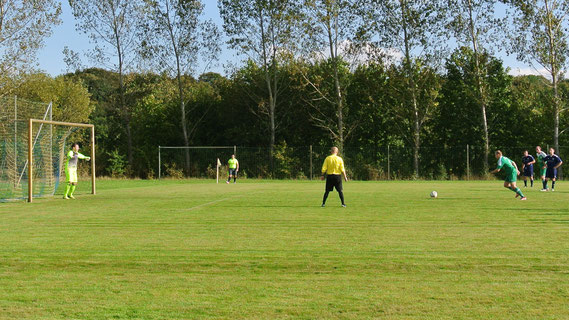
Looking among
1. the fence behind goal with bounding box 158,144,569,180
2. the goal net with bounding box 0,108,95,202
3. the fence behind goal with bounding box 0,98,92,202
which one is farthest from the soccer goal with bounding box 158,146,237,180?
the goal net with bounding box 0,108,95,202

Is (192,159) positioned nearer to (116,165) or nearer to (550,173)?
(116,165)

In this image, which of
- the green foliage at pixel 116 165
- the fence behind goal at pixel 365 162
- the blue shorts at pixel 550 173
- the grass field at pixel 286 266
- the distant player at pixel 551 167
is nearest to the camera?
the grass field at pixel 286 266

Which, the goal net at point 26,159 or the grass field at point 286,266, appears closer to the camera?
the grass field at point 286,266

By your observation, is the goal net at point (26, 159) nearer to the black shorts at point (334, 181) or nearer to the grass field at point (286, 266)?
the grass field at point (286, 266)

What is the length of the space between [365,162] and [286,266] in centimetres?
3648

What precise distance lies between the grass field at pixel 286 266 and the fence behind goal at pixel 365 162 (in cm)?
2885

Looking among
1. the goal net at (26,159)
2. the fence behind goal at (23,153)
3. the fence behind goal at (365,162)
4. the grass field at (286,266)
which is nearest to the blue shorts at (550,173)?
the grass field at (286,266)

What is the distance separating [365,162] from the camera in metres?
43.8

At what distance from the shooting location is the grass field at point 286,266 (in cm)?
562

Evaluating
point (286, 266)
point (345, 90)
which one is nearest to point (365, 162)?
point (345, 90)

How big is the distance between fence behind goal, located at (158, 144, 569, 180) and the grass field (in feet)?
94.7

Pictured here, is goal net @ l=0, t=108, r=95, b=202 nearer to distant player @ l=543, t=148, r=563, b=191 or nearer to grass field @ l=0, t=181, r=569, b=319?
grass field @ l=0, t=181, r=569, b=319

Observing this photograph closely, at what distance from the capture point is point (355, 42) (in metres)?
45.7

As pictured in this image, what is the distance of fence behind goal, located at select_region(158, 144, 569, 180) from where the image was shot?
43031mm
